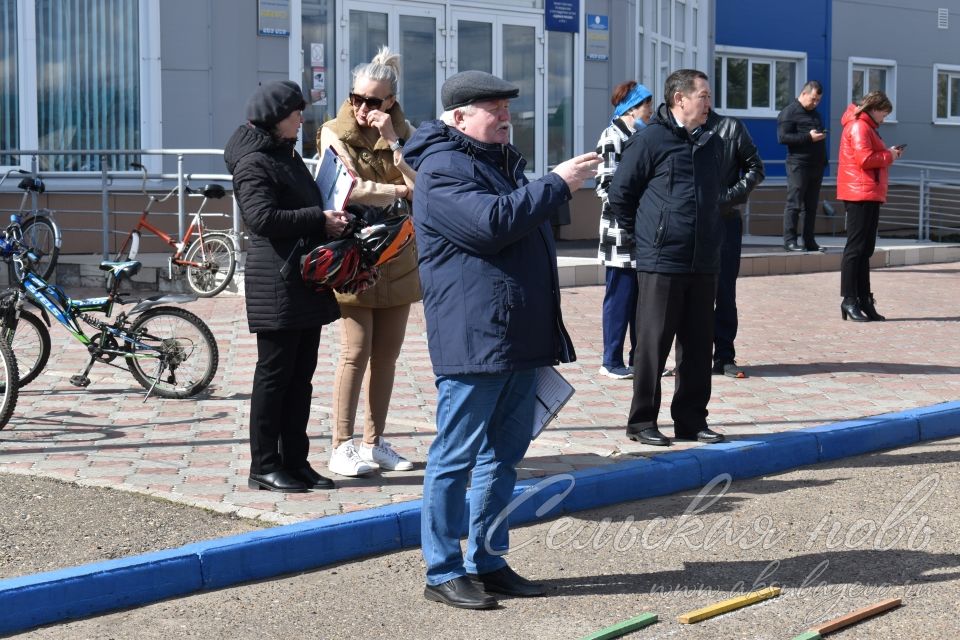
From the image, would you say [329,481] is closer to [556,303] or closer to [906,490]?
[556,303]

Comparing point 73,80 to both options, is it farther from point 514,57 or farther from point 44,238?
point 514,57

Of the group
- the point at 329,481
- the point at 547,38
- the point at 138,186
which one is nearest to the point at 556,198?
the point at 329,481

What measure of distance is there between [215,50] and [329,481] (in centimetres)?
1083

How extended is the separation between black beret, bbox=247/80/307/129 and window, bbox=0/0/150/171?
35.1 ft

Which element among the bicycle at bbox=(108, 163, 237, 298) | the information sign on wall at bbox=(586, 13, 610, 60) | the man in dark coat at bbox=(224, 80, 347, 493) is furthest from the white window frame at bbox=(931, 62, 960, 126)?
the man in dark coat at bbox=(224, 80, 347, 493)

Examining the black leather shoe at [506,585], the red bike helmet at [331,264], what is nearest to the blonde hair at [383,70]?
the red bike helmet at [331,264]

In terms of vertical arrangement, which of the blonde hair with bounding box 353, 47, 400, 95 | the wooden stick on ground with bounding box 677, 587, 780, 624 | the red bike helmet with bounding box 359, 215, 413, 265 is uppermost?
the blonde hair with bounding box 353, 47, 400, 95

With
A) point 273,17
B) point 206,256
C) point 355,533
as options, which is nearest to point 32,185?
point 206,256

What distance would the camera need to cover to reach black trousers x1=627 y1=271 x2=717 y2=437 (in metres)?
7.31

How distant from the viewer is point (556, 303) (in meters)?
5.02

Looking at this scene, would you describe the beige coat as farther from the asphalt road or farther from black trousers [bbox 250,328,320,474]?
the asphalt road

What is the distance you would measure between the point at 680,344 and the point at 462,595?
2.88 metres

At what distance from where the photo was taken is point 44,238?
46.9 ft

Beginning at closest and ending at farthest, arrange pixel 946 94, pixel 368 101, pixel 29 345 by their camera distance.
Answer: pixel 368 101 < pixel 29 345 < pixel 946 94
